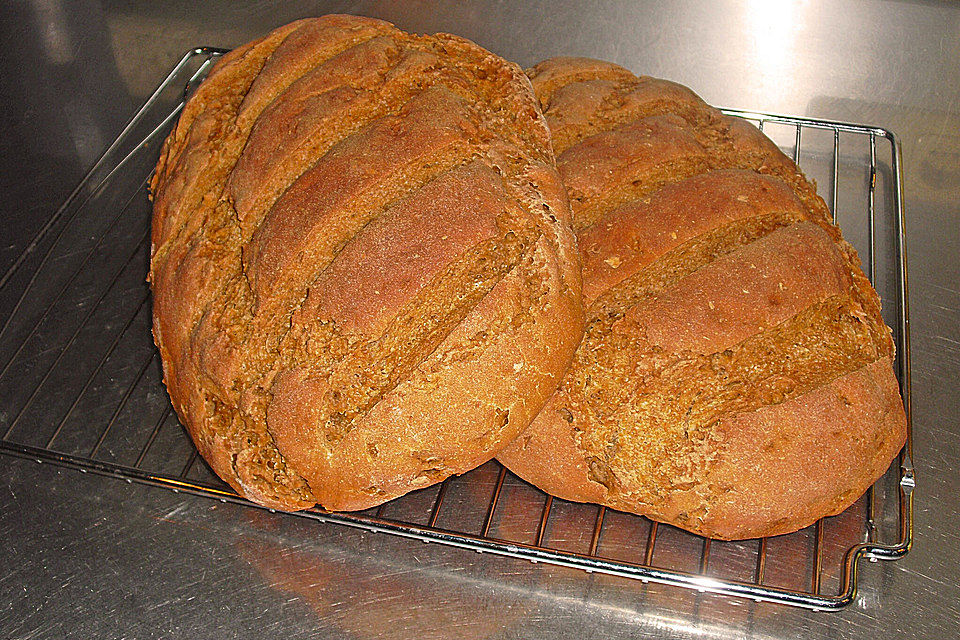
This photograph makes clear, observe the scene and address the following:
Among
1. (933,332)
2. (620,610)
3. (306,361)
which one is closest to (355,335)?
(306,361)

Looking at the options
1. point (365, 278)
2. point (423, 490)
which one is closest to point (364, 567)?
point (423, 490)

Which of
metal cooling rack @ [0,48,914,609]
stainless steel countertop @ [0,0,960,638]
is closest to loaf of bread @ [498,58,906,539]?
metal cooling rack @ [0,48,914,609]

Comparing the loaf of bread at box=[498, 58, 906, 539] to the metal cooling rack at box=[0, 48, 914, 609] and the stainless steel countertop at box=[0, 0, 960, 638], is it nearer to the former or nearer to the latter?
the metal cooling rack at box=[0, 48, 914, 609]

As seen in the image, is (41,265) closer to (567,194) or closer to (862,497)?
(567,194)

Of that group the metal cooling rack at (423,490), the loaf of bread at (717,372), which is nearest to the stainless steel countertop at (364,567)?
the metal cooling rack at (423,490)

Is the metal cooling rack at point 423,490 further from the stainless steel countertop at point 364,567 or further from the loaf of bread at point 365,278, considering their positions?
the loaf of bread at point 365,278
